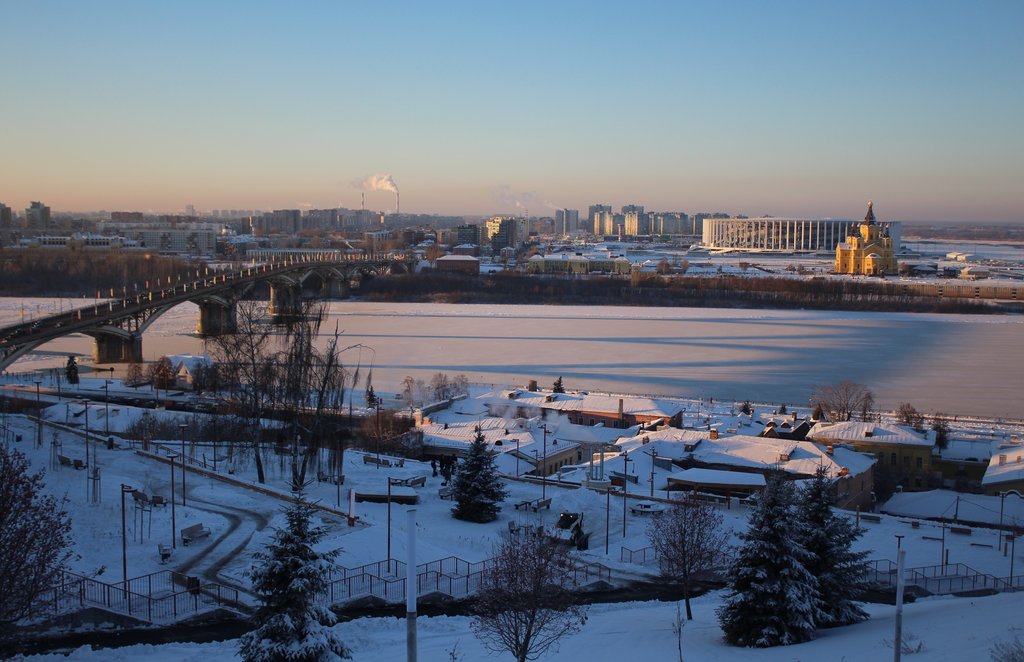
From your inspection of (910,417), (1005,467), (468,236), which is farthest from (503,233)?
(1005,467)

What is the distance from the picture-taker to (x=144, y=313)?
23.6 m

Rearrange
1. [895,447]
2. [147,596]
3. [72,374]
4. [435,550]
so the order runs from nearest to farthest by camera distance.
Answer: [147,596] < [435,550] < [895,447] < [72,374]

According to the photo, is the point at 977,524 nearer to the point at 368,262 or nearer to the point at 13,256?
the point at 368,262

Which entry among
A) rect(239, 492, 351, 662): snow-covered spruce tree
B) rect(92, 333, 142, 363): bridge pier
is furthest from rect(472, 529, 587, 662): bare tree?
rect(92, 333, 142, 363): bridge pier

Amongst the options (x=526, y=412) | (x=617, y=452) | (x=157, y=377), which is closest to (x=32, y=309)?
(x=157, y=377)

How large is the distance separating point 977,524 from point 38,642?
9.52 metres

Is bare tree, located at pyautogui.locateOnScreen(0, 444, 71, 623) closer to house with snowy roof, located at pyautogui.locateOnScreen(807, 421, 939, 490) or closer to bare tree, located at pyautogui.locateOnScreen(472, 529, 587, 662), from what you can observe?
bare tree, located at pyautogui.locateOnScreen(472, 529, 587, 662)

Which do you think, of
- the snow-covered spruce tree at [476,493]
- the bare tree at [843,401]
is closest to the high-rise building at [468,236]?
the bare tree at [843,401]

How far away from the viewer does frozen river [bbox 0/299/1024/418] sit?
19016 millimetres

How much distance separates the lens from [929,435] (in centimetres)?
1387

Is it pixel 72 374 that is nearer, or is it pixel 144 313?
pixel 72 374

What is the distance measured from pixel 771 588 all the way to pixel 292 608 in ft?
9.37

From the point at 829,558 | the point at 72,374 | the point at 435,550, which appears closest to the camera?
the point at 829,558

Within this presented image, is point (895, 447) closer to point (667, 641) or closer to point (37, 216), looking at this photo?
point (667, 641)
